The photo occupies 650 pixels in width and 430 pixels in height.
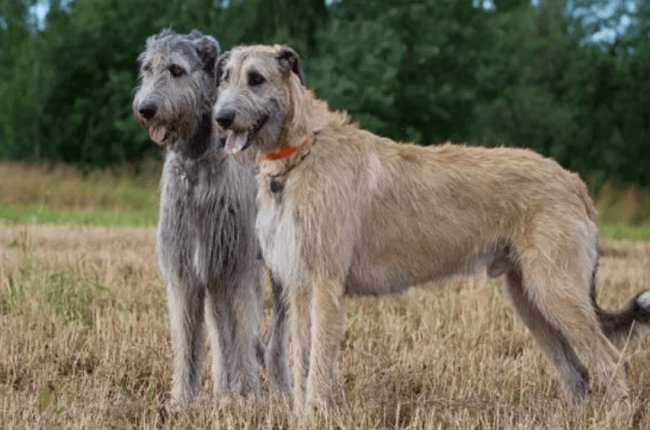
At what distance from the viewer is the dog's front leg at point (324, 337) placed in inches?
193

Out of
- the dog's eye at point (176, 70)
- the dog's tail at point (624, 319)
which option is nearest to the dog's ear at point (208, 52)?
the dog's eye at point (176, 70)

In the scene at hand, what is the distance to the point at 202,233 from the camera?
17.4 ft

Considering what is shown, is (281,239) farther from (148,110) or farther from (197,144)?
(148,110)

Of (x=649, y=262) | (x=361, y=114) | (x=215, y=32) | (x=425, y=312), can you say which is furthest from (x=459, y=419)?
(x=215, y=32)

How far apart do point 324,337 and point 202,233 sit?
35.3 inches

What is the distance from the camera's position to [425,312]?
317 inches

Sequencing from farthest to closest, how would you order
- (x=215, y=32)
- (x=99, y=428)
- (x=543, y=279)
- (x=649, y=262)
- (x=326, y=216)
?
(x=215, y=32), (x=649, y=262), (x=543, y=279), (x=326, y=216), (x=99, y=428)

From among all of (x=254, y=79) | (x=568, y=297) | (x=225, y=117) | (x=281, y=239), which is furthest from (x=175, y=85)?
(x=568, y=297)

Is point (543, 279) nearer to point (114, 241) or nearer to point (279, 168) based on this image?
point (279, 168)

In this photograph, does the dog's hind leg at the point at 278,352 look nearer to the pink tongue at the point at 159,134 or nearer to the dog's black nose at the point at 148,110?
the pink tongue at the point at 159,134

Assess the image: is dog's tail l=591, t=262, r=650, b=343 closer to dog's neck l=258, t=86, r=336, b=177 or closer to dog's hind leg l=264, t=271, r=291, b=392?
dog's hind leg l=264, t=271, r=291, b=392

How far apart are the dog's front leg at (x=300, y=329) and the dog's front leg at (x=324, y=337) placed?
92mm

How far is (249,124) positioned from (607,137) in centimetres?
1947

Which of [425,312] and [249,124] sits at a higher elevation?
[249,124]
